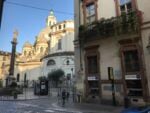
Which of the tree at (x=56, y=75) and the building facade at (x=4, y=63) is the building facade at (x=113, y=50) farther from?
the building facade at (x=4, y=63)

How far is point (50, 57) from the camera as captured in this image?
7381 cm

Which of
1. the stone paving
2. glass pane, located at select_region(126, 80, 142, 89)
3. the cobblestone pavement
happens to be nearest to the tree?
the stone paving

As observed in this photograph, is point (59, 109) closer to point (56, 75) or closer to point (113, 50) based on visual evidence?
point (113, 50)

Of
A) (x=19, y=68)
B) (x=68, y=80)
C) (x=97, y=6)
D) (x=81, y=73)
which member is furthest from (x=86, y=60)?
(x=19, y=68)

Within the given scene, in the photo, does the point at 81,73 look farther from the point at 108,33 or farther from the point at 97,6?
the point at 97,6

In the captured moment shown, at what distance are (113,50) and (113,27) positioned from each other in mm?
2264

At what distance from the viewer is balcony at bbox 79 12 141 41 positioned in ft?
57.6

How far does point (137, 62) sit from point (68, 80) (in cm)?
4633

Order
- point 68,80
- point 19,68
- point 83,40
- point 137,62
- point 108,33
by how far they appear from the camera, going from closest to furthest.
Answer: point 137,62
point 108,33
point 83,40
point 68,80
point 19,68

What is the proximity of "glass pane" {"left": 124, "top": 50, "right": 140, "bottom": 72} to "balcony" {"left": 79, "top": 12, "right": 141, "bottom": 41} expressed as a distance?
1.79 m

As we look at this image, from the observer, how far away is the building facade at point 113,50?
17.5m

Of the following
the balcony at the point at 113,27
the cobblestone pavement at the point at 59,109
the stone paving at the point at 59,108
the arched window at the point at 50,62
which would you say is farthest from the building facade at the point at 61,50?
the balcony at the point at 113,27

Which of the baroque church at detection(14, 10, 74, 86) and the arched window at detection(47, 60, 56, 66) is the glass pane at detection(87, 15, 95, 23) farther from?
the arched window at detection(47, 60, 56, 66)

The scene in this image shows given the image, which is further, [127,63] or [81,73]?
[81,73]
